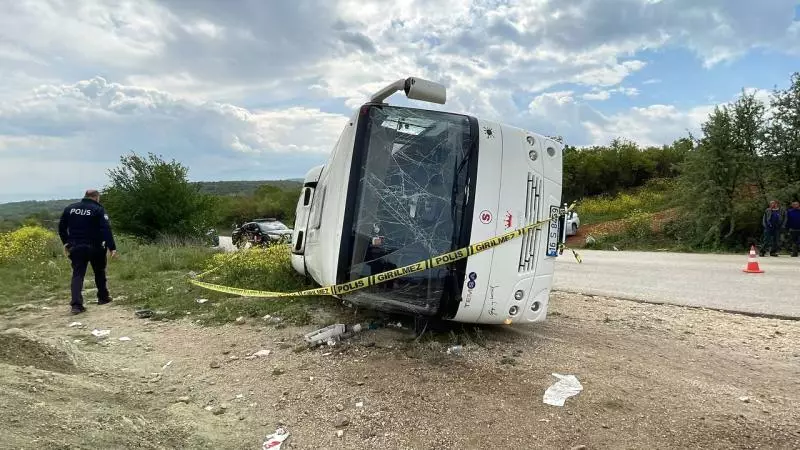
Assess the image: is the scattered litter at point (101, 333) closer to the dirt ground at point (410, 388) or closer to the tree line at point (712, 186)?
the dirt ground at point (410, 388)

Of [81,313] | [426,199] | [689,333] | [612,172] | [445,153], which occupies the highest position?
[612,172]

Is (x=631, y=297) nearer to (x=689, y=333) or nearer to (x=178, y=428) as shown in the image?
(x=689, y=333)

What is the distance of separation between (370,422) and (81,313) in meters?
5.64

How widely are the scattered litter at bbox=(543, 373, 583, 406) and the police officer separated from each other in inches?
254

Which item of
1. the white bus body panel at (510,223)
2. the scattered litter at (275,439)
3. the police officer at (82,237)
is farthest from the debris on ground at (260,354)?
the police officer at (82,237)

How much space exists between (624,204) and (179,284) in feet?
80.7

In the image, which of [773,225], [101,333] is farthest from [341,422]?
[773,225]

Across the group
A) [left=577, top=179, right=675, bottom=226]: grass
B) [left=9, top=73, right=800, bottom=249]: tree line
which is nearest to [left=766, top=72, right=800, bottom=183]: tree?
[left=9, top=73, right=800, bottom=249]: tree line

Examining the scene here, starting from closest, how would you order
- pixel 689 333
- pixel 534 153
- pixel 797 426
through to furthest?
1. pixel 797 426
2. pixel 534 153
3. pixel 689 333

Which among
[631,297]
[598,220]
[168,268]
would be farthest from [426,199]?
[598,220]

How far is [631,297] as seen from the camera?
8336 mm

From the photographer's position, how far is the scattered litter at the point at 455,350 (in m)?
4.88

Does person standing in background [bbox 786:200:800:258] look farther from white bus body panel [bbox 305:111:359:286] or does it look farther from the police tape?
white bus body panel [bbox 305:111:359:286]

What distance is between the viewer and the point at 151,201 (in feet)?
71.1
